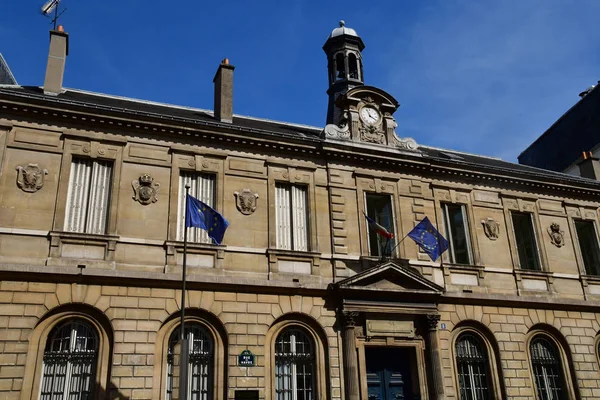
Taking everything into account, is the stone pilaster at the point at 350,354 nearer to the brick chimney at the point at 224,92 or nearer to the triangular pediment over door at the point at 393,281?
the triangular pediment over door at the point at 393,281

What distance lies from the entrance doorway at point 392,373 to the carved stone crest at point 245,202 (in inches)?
202

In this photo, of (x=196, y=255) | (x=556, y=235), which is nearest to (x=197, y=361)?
(x=196, y=255)

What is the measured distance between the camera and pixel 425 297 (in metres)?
16.5

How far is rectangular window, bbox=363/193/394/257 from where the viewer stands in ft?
56.6

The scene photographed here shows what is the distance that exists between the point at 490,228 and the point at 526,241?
6.27ft

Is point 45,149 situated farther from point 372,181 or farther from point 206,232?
point 372,181

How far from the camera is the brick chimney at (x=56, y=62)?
54.5ft

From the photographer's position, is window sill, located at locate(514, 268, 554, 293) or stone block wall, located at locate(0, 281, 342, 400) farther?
window sill, located at locate(514, 268, 554, 293)

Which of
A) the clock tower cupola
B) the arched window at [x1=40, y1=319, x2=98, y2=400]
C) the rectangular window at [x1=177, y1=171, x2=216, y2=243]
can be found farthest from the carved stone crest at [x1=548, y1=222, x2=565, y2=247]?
the arched window at [x1=40, y1=319, x2=98, y2=400]

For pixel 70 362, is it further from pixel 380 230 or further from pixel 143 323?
pixel 380 230

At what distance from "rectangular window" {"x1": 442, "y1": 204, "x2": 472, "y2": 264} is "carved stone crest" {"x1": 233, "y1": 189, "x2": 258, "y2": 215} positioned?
6836mm

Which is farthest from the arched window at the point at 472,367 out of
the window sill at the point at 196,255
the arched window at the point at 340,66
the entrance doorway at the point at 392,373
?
the arched window at the point at 340,66

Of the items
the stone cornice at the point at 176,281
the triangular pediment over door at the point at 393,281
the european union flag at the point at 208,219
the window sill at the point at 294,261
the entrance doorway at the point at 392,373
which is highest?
the european union flag at the point at 208,219

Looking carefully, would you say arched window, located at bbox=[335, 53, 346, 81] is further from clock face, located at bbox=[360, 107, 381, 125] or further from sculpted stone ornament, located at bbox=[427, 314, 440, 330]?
sculpted stone ornament, located at bbox=[427, 314, 440, 330]
